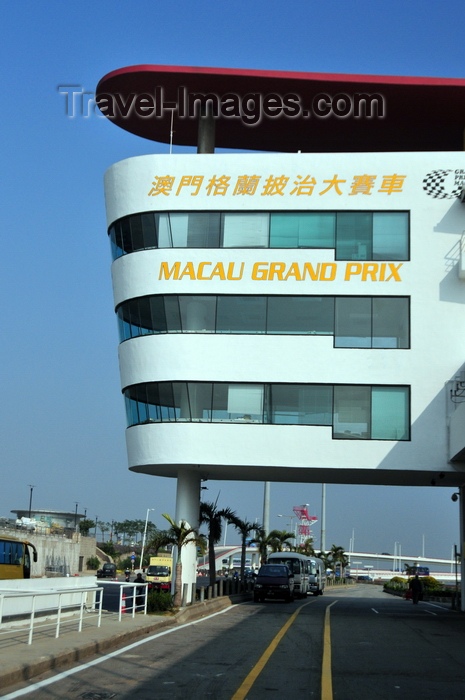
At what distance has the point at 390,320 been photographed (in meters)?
33.2

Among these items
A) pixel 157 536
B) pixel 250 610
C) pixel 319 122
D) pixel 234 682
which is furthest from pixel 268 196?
pixel 234 682

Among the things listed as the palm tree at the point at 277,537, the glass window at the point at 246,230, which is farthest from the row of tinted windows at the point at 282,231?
the palm tree at the point at 277,537

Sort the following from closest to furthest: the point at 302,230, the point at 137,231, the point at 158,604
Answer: the point at 158,604 → the point at 302,230 → the point at 137,231

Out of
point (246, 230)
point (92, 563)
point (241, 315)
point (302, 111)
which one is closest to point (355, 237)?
point (246, 230)

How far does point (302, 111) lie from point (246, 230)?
6.16 meters

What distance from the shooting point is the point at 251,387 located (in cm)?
3322

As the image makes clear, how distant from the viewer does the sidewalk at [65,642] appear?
12789mm

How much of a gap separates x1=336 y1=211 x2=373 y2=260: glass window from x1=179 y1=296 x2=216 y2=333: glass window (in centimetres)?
520

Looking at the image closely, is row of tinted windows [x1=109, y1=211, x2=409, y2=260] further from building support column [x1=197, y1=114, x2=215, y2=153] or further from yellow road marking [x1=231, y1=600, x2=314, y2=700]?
yellow road marking [x1=231, y1=600, x2=314, y2=700]

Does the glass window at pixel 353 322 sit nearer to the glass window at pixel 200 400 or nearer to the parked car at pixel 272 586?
the glass window at pixel 200 400

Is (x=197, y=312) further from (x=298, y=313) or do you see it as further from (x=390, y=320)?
(x=390, y=320)

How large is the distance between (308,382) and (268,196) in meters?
7.36

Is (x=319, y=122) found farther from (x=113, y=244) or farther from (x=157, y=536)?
(x=157, y=536)

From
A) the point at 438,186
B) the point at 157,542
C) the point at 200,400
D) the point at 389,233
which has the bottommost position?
the point at 157,542
